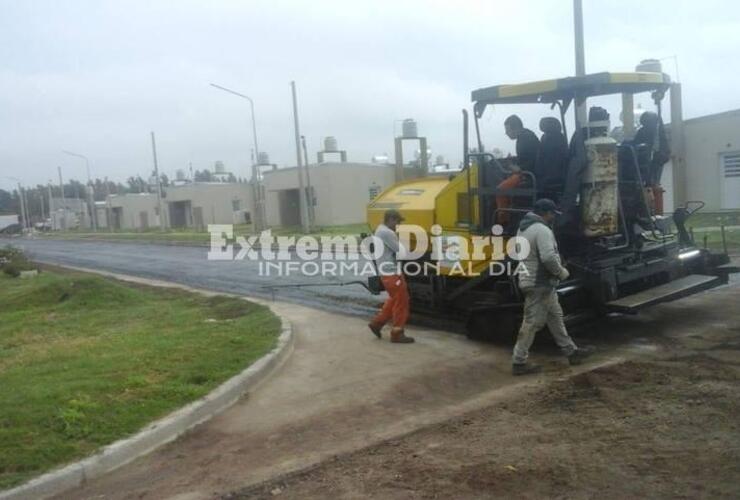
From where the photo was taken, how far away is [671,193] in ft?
88.3

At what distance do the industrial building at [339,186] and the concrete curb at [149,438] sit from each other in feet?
120

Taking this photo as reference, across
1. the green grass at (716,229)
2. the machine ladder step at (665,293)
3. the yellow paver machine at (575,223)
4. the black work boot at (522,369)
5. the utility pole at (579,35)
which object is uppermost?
the utility pole at (579,35)

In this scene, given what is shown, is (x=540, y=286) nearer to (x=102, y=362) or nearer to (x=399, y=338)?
(x=399, y=338)

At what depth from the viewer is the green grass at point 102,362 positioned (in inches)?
223

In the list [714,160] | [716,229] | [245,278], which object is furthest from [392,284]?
[714,160]

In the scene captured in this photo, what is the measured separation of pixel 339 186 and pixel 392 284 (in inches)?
1458

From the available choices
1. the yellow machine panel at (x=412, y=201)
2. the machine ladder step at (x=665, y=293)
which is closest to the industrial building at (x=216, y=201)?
the yellow machine panel at (x=412, y=201)

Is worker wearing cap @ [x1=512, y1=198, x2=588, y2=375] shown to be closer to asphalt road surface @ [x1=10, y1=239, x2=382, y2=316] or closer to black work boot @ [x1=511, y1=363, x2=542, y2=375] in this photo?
black work boot @ [x1=511, y1=363, x2=542, y2=375]

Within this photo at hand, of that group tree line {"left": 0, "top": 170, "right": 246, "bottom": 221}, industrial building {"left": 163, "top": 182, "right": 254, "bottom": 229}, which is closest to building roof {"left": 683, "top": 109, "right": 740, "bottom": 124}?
industrial building {"left": 163, "top": 182, "right": 254, "bottom": 229}

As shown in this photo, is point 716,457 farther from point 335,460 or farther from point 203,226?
point 203,226

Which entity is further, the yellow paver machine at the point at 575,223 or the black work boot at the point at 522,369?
the yellow paver machine at the point at 575,223

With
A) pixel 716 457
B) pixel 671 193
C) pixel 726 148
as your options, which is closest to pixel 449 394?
pixel 716 457

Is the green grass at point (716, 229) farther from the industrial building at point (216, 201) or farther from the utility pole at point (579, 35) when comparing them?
the industrial building at point (216, 201)

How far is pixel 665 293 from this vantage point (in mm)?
8391
